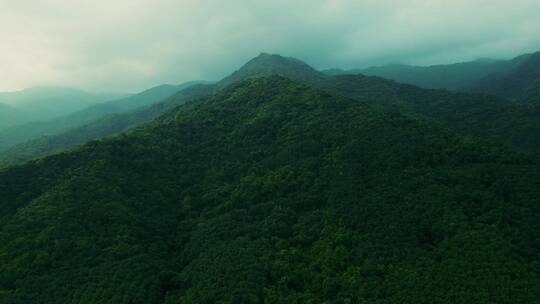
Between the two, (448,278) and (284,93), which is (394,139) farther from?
(284,93)

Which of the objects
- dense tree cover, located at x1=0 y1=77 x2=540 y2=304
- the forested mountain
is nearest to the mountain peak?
the forested mountain

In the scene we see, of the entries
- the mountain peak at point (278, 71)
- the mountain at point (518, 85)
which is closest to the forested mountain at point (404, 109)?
the mountain peak at point (278, 71)

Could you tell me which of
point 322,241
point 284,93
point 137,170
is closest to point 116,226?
point 137,170

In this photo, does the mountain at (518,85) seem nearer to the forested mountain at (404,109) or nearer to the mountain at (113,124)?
the forested mountain at (404,109)

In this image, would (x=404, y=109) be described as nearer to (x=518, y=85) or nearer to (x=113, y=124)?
(x=518, y=85)

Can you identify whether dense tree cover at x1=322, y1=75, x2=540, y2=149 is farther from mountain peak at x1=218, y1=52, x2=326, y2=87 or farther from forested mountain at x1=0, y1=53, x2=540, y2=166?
mountain peak at x1=218, y1=52, x2=326, y2=87
